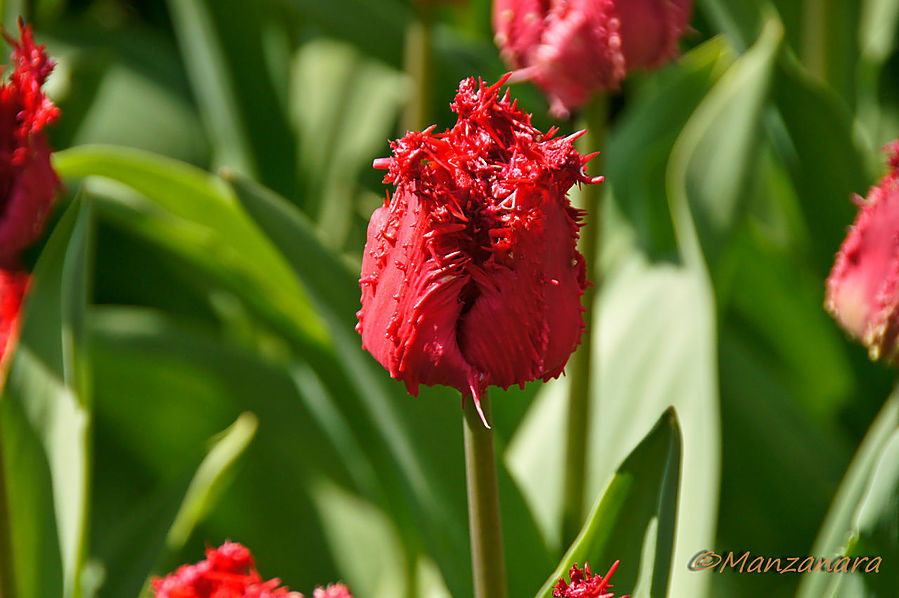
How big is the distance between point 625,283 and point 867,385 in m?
0.28

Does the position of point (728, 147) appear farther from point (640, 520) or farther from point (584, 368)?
point (640, 520)

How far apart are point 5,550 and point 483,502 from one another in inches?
11.0

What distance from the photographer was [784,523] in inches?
36.2

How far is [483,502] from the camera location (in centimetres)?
43

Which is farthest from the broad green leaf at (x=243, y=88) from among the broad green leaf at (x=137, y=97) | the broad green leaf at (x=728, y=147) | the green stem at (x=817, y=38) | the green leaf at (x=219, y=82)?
the green stem at (x=817, y=38)

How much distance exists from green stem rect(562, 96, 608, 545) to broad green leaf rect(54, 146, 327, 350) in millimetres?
273

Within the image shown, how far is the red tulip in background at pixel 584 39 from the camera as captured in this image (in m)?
0.60

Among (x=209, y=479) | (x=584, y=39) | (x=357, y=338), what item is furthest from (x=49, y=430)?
(x=584, y=39)

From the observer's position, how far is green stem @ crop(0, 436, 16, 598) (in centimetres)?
52

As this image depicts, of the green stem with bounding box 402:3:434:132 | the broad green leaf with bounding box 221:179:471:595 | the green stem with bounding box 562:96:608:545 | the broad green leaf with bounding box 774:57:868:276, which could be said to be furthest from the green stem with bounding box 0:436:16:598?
the broad green leaf with bounding box 774:57:868:276

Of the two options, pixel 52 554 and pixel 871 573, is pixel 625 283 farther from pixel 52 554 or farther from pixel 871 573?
pixel 52 554

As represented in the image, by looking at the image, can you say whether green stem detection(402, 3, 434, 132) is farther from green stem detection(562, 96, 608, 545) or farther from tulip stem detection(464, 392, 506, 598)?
tulip stem detection(464, 392, 506, 598)

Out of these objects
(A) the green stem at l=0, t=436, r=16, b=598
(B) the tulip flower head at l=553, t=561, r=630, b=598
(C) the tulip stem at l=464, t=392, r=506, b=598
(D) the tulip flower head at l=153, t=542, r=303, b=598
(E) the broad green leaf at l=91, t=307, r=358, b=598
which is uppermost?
(C) the tulip stem at l=464, t=392, r=506, b=598

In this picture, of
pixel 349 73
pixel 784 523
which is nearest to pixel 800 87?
pixel 784 523
